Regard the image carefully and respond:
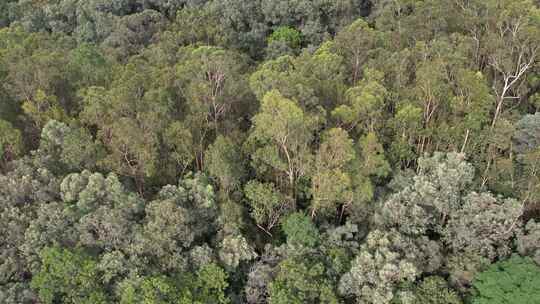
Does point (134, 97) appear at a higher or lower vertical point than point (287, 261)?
higher

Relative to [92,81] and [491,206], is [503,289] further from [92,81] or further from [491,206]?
[92,81]

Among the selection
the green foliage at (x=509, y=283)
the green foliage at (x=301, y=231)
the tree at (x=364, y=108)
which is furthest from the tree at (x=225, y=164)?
the green foliage at (x=509, y=283)

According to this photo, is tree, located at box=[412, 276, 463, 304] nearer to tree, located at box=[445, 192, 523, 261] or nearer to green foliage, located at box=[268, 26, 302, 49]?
tree, located at box=[445, 192, 523, 261]

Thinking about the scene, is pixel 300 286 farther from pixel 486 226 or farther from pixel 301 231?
pixel 486 226

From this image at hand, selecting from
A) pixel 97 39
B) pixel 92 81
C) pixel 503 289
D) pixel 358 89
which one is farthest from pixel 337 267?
pixel 97 39

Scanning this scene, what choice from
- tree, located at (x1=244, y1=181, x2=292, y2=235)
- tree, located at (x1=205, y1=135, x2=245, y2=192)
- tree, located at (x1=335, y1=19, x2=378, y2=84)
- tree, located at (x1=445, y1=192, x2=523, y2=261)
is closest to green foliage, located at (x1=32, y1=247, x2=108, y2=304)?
tree, located at (x1=205, y1=135, x2=245, y2=192)

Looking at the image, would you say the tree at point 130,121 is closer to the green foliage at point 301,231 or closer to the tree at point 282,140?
the tree at point 282,140
